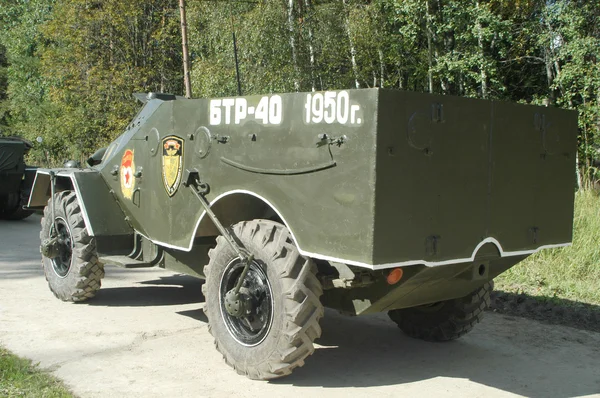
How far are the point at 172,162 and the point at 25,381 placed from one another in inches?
76.5

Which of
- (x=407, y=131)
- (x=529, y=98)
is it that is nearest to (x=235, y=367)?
(x=407, y=131)

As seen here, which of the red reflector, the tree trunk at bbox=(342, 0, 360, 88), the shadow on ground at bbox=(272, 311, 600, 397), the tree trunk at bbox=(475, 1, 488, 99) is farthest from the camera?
the tree trunk at bbox=(342, 0, 360, 88)

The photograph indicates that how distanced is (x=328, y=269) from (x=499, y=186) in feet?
4.13

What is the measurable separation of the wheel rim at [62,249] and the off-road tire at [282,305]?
2910mm

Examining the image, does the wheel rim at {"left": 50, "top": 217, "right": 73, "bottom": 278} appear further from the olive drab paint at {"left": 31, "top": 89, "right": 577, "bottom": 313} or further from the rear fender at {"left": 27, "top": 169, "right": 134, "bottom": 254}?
the olive drab paint at {"left": 31, "top": 89, "right": 577, "bottom": 313}

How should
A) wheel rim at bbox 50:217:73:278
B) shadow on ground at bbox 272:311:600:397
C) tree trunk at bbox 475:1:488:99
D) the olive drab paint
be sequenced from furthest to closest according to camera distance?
tree trunk at bbox 475:1:488:99
wheel rim at bbox 50:217:73:278
shadow on ground at bbox 272:311:600:397
the olive drab paint

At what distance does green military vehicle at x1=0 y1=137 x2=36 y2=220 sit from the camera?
14156 mm

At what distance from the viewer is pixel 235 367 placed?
15.9ft

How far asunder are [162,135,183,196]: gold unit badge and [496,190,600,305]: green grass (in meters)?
3.69

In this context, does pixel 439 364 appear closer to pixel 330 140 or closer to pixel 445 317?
pixel 445 317

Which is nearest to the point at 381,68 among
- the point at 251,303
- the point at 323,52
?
the point at 323,52

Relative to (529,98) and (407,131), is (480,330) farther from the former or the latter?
(529,98)

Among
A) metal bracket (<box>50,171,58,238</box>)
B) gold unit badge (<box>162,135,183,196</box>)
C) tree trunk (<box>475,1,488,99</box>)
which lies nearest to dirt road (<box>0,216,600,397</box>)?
metal bracket (<box>50,171,58,238</box>)

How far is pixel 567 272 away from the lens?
25.3ft
